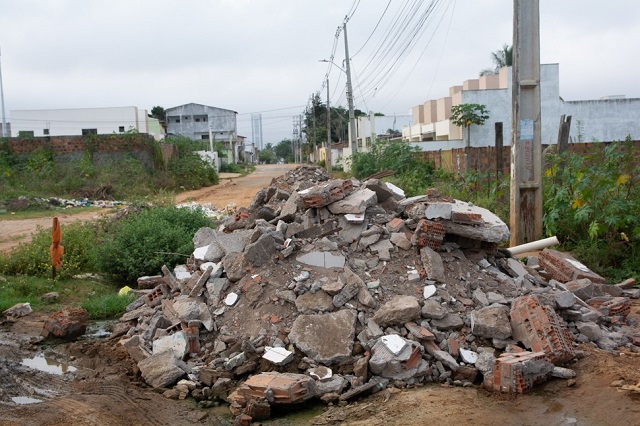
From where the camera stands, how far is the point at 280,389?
4.92 m

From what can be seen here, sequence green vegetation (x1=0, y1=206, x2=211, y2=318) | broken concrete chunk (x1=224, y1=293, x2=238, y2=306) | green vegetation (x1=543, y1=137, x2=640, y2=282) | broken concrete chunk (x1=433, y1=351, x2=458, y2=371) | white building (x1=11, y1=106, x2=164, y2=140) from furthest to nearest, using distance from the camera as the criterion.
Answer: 1. white building (x1=11, y1=106, x2=164, y2=140)
2. green vegetation (x1=0, y1=206, x2=211, y2=318)
3. green vegetation (x1=543, y1=137, x2=640, y2=282)
4. broken concrete chunk (x1=224, y1=293, x2=238, y2=306)
5. broken concrete chunk (x1=433, y1=351, x2=458, y2=371)

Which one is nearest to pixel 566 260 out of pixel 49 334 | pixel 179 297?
pixel 179 297

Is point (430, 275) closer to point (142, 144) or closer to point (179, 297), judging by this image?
point (179, 297)

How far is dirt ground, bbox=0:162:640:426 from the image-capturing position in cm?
451

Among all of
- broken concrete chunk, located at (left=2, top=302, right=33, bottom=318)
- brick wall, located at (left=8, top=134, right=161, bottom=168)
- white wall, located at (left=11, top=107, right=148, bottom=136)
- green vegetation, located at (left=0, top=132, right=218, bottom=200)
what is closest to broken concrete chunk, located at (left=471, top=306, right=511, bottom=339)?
broken concrete chunk, located at (left=2, top=302, right=33, bottom=318)

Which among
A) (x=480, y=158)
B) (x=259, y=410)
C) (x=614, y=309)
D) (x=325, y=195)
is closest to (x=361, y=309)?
(x=259, y=410)

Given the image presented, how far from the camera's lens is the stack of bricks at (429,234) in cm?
684

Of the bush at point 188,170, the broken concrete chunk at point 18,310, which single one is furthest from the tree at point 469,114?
the broken concrete chunk at point 18,310

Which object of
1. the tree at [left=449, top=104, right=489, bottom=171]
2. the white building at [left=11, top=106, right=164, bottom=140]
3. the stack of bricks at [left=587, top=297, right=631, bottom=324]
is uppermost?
the white building at [left=11, top=106, right=164, bottom=140]

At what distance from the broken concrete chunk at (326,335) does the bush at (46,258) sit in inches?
237

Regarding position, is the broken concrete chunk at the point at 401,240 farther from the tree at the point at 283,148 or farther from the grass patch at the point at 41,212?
the tree at the point at 283,148

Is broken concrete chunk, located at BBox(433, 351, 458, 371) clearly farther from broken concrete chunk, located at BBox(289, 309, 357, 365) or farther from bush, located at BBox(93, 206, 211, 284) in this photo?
bush, located at BBox(93, 206, 211, 284)

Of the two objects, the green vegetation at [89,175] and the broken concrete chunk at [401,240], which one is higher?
the green vegetation at [89,175]

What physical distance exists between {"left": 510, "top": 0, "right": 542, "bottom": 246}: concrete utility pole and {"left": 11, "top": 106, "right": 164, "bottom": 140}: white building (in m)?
41.6
